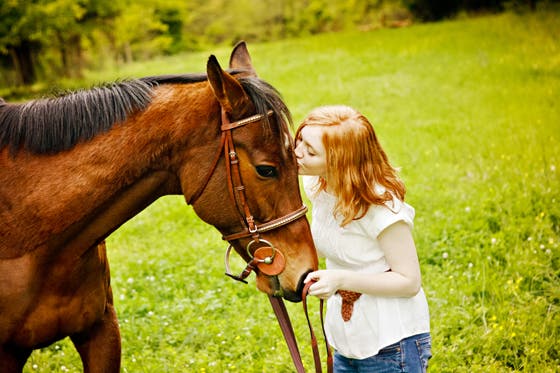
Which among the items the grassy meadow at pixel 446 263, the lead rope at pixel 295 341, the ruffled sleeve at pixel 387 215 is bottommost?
the grassy meadow at pixel 446 263

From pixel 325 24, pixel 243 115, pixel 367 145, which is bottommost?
pixel 325 24

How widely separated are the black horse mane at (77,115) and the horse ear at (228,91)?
5cm

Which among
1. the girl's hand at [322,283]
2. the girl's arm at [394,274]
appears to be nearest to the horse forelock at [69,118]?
the girl's hand at [322,283]

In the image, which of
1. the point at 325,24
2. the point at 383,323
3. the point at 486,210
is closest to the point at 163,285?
the point at 383,323

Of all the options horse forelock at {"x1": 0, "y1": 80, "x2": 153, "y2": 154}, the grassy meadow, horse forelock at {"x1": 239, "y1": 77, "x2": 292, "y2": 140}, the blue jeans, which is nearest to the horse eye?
horse forelock at {"x1": 239, "y1": 77, "x2": 292, "y2": 140}

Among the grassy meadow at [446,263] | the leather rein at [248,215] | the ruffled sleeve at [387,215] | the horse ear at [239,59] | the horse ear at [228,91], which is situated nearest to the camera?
the horse ear at [228,91]

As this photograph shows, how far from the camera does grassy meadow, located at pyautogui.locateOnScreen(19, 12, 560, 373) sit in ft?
11.7

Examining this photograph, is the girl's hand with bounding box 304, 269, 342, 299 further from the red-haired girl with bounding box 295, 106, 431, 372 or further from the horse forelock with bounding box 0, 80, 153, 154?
the horse forelock with bounding box 0, 80, 153, 154

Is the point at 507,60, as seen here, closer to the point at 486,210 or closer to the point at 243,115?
the point at 486,210

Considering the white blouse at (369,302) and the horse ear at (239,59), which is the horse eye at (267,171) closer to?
the white blouse at (369,302)

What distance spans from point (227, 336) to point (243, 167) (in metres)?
2.07

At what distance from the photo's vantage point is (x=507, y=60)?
13180 mm

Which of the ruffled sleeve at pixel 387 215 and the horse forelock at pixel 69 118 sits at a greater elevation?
the horse forelock at pixel 69 118

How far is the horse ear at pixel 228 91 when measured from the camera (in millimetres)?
2000
